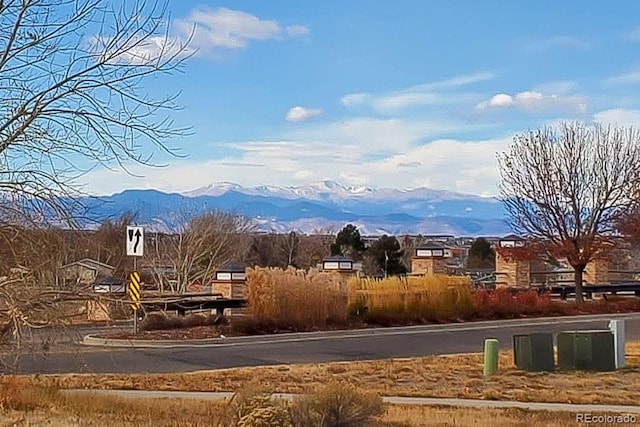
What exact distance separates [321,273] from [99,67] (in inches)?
693

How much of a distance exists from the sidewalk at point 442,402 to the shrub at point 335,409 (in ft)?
5.33

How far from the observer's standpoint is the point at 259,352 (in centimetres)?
2133

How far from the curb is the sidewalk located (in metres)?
4.80

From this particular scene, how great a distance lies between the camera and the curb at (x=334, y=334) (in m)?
22.6

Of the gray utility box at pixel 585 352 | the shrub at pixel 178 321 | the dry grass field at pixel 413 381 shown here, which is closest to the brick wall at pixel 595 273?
the shrub at pixel 178 321

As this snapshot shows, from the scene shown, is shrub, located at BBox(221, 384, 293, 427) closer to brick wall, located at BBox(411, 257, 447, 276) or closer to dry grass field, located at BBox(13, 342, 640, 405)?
dry grass field, located at BBox(13, 342, 640, 405)

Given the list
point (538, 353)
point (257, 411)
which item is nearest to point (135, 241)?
point (538, 353)

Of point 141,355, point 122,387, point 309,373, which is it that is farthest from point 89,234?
point 141,355

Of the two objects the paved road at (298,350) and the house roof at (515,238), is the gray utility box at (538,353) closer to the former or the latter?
the paved road at (298,350)

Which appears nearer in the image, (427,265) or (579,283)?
(579,283)

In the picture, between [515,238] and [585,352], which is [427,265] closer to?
[515,238]

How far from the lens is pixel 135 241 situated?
2117cm

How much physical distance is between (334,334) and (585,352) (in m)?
9.93

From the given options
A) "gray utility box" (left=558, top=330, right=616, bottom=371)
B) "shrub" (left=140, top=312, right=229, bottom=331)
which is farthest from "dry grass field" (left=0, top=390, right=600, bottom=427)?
"shrub" (left=140, top=312, right=229, bottom=331)
